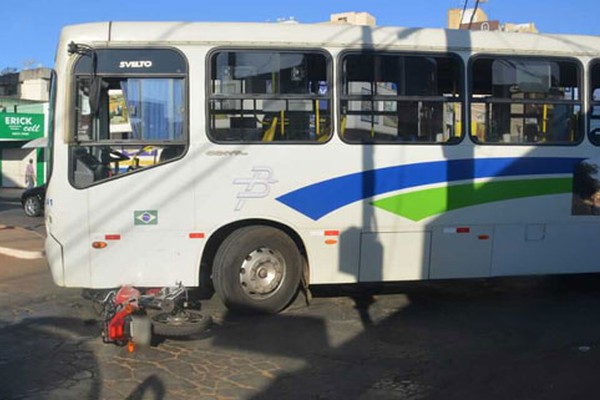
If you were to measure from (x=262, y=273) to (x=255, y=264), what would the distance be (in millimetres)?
141

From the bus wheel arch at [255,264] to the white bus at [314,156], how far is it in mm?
16

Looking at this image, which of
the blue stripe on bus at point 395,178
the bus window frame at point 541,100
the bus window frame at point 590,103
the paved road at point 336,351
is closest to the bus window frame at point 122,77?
the blue stripe on bus at point 395,178

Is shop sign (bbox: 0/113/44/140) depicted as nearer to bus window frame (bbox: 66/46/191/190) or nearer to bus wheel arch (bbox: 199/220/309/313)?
bus window frame (bbox: 66/46/191/190)

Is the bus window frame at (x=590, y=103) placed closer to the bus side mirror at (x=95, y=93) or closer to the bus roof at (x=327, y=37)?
the bus roof at (x=327, y=37)

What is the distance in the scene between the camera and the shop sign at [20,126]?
34.8 metres

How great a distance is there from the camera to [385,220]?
23.8ft

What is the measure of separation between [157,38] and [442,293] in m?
4.88

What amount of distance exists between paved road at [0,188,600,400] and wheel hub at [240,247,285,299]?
1.07 ft

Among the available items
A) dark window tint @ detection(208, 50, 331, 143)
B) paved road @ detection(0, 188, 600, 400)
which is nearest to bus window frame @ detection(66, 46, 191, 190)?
dark window tint @ detection(208, 50, 331, 143)

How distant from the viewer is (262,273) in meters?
7.05

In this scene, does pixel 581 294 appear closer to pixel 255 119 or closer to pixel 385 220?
pixel 385 220

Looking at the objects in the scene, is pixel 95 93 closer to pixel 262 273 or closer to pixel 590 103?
pixel 262 273

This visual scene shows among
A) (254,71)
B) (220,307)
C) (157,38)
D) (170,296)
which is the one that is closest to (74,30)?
(157,38)

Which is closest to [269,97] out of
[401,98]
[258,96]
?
[258,96]
